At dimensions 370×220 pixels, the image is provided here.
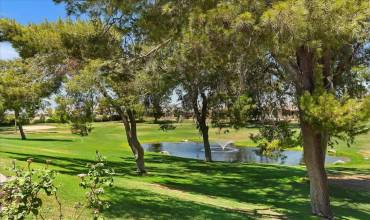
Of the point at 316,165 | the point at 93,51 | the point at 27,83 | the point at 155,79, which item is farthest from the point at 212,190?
the point at 27,83

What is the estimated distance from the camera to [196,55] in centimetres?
1244

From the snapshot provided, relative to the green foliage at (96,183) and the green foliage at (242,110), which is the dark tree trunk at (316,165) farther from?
the green foliage at (96,183)

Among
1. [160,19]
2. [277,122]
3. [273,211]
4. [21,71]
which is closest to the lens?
[160,19]

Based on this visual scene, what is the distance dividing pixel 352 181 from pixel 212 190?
293 inches

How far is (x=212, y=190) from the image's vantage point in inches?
772

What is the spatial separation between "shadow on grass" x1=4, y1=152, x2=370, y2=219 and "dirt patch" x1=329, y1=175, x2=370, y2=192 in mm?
1125

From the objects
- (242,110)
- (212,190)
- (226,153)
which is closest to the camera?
(212,190)

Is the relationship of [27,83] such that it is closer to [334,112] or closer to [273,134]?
[273,134]

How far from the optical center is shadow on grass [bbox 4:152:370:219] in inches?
512

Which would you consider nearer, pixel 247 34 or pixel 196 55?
pixel 247 34

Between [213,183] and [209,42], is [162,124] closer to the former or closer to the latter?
[213,183]

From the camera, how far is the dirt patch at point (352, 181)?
22.3m

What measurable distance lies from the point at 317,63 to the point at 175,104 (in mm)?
13645

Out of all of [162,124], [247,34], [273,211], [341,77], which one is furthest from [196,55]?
[162,124]
